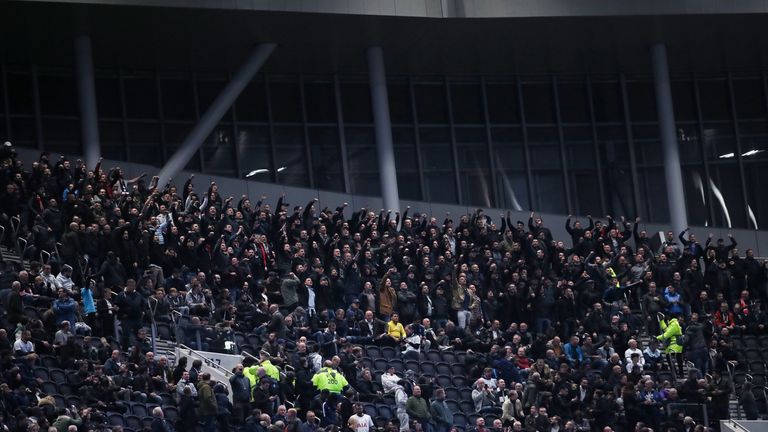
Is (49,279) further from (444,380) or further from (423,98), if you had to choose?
(423,98)

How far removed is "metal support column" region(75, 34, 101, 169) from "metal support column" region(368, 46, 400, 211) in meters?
7.09

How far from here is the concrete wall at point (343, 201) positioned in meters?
41.5

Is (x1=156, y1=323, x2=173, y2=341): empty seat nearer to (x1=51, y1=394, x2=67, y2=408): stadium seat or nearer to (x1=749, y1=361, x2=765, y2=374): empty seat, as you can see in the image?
(x1=51, y1=394, x2=67, y2=408): stadium seat

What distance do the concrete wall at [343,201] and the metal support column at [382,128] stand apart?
1.48 metres

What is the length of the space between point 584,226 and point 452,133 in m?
4.49

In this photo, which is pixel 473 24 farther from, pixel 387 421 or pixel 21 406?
pixel 21 406

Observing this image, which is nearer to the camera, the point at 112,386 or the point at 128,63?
the point at 112,386

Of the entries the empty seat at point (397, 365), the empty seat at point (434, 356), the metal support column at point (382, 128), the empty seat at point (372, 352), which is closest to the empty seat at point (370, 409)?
the empty seat at point (397, 365)

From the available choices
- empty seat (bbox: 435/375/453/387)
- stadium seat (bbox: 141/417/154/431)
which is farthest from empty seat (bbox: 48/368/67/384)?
empty seat (bbox: 435/375/453/387)

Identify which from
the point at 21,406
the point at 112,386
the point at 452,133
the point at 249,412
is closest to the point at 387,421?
the point at 249,412

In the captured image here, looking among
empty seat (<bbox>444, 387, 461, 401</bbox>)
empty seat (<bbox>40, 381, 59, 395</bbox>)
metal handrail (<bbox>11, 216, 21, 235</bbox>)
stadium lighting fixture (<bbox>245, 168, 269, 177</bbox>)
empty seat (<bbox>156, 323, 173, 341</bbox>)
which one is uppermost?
stadium lighting fixture (<bbox>245, 168, 269, 177</bbox>)

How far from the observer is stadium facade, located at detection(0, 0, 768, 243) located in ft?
132

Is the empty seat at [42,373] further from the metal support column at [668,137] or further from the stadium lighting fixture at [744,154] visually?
the stadium lighting fixture at [744,154]

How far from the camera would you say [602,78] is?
4775 centimetres
